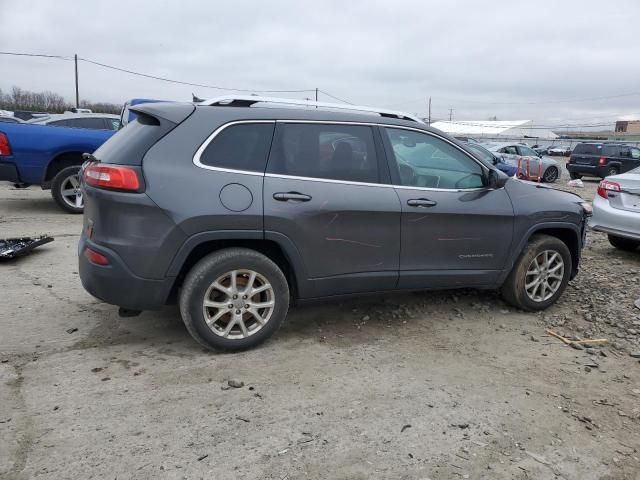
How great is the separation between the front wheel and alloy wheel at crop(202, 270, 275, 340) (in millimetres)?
20429

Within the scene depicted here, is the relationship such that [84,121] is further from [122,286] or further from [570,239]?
[570,239]

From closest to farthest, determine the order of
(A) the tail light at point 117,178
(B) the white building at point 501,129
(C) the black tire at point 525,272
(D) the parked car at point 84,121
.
Answer: (A) the tail light at point 117,178
(C) the black tire at point 525,272
(D) the parked car at point 84,121
(B) the white building at point 501,129

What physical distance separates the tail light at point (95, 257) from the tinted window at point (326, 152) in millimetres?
1278

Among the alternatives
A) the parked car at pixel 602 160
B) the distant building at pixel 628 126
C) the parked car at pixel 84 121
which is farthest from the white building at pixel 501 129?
the parked car at pixel 84 121

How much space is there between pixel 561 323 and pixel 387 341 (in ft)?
5.68

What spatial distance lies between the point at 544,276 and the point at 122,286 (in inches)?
144

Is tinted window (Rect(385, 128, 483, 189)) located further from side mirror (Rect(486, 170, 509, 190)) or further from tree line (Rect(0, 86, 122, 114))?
tree line (Rect(0, 86, 122, 114))

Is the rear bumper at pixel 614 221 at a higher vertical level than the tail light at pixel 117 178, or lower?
lower

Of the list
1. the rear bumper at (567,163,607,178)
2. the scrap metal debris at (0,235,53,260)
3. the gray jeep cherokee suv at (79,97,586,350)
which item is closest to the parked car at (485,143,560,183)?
the rear bumper at (567,163,607,178)

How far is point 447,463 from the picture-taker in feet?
8.67

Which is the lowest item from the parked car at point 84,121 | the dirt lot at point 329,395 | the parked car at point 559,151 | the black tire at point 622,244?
the dirt lot at point 329,395

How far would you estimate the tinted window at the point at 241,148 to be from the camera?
3.56m

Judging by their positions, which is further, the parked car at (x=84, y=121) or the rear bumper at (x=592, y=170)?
the rear bumper at (x=592, y=170)

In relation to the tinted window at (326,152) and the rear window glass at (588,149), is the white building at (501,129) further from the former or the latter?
the tinted window at (326,152)
